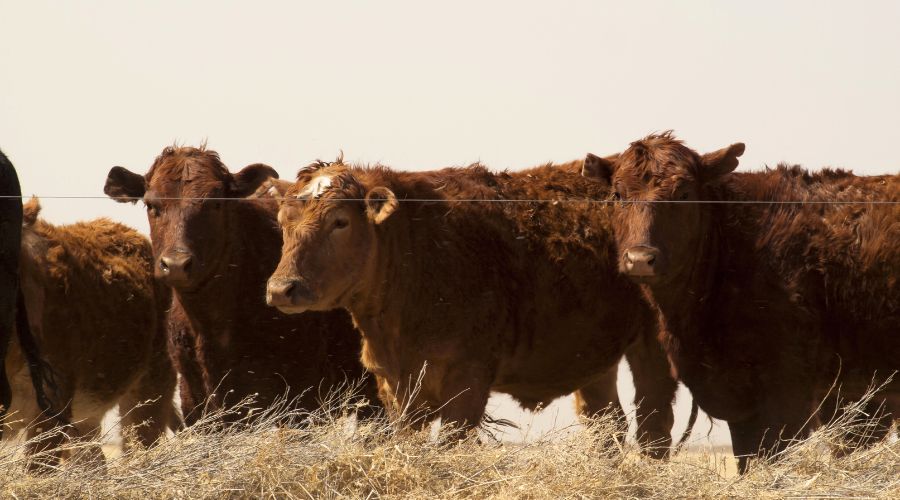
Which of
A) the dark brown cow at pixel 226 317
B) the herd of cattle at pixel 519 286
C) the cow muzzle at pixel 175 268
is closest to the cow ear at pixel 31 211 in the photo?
the herd of cattle at pixel 519 286

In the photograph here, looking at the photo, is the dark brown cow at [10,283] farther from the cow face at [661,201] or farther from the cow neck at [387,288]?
the cow face at [661,201]

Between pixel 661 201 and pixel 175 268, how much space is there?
311 centimetres

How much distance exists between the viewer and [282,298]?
8445mm

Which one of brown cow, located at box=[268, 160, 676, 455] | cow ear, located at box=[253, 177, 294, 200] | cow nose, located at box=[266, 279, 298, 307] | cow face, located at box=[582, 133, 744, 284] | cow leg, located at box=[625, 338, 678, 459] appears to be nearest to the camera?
cow nose, located at box=[266, 279, 298, 307]

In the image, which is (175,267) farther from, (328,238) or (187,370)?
(328,238)

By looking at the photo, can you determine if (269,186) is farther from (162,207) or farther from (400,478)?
(400,478)

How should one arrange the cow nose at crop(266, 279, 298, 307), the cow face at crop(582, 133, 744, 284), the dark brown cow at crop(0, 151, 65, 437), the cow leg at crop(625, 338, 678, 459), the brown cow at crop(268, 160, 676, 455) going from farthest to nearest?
1. the cow leg at crop(625, 338, 678, 459)
2. the brown cow at crop(268, 160, 676, 455)
3. the cow face at crop(582, 133, 744, 284)
4. the cow nose at crop(266, 279, 298, 307)
5. the dark brown cow at crop(0, 151, 65, 437)

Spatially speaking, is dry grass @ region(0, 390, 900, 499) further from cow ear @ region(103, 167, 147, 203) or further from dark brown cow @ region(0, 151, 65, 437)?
cow ear @ region(103, 167, 147, 203)

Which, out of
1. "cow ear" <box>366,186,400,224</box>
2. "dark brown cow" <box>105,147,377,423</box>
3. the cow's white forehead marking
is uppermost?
the cow's white forehead marking

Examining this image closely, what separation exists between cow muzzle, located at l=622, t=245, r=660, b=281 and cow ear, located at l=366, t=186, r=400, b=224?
144cm

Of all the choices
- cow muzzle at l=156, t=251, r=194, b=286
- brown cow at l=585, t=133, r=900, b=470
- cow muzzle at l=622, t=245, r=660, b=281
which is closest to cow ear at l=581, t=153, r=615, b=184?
brown cow at l=585, t=133, r=900, b=470

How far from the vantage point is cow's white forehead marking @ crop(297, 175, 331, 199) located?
29.2 feet

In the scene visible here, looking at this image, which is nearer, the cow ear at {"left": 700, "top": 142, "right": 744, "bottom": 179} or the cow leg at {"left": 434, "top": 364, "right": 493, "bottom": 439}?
the cow leg at {"left": 434, "top": 364, "right": 493, "bottom": 439}

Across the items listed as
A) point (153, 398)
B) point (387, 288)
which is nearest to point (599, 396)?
point (387, 288)
